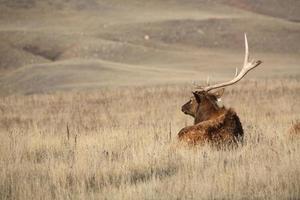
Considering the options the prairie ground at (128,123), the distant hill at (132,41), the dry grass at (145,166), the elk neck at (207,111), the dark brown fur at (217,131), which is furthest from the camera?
the distant hill at (132,41)

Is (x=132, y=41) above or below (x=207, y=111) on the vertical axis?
above

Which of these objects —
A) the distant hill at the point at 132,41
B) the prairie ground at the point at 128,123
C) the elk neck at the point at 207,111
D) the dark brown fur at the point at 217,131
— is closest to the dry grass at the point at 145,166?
the prairie ground at the point at 128,123

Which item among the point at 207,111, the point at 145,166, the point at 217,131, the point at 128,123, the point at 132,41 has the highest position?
the point at 132,41

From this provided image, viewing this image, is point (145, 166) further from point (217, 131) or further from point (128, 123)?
point (128, 123)

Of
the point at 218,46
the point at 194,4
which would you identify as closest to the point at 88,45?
the point at 218,46

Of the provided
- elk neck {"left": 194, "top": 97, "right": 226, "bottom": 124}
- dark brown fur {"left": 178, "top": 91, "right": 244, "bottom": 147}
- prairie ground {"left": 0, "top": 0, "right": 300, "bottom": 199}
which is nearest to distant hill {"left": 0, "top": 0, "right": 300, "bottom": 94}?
prairie ground {"left": 0, "top": 0, "right": 300, "bottom": 199}

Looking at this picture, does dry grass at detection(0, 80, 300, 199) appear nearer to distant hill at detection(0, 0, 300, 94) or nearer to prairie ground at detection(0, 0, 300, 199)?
prairie ground at detection(0, 0, 300, 199)

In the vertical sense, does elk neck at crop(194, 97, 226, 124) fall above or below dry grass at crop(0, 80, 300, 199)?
above

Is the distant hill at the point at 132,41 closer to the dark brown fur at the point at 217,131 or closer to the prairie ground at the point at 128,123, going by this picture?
the prairie ground at the point at 128,123

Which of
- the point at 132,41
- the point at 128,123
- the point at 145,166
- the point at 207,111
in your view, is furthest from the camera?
the point at 132,41

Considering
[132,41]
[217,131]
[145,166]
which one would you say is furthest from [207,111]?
[132,41]

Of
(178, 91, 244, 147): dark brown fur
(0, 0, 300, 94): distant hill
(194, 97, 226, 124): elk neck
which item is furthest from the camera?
(0, 0, 300, 94): distant hill

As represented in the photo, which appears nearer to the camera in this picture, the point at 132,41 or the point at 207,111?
the point at 207,111

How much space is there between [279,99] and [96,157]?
36.1 ft
